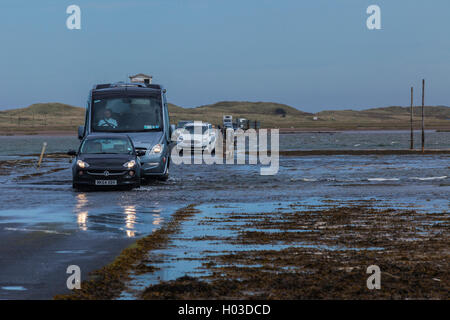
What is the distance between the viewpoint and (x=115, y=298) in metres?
7.65

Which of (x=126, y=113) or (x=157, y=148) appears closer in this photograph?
(x=157, y=148)

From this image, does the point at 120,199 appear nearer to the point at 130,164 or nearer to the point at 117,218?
the point at 130,164

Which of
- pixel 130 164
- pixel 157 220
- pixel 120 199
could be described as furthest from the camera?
pixel 130 164

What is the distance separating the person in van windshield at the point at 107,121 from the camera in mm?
25172

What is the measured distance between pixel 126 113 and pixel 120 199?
6.33 m

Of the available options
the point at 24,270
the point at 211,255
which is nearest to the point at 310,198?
the point at 211,255

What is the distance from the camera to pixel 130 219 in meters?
15.1

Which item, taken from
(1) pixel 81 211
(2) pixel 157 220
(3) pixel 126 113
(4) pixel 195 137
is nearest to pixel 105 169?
(3) pixel 126 113

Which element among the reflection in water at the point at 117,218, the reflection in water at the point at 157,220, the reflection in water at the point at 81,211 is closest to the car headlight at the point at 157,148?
the reflection in water at the point at 81,211

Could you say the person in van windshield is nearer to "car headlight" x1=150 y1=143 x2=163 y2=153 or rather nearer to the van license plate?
"car headlight" x1=150 y1=143 x2=163 y2=153

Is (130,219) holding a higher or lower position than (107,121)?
lower

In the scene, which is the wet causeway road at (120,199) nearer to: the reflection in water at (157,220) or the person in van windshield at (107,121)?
the reflection in water at (157,220)

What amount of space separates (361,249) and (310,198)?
27.7 ft

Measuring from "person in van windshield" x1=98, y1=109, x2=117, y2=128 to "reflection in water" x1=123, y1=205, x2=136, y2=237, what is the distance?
8013 millimetres
